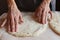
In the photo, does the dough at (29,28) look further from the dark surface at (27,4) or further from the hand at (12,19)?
the dark surface at (27,4)

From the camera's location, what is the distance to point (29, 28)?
2.89ft

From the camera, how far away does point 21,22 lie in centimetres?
92

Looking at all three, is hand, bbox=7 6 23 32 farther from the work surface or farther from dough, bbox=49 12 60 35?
dough, bbox=49 12 60 35

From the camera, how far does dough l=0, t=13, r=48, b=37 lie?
842 millimetres

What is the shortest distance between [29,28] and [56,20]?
0.18 metres

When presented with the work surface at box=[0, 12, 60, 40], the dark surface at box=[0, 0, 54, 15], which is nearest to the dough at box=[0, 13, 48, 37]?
the work surface at box=[0, 12, 60, 40]

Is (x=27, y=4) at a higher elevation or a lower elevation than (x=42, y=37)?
higher

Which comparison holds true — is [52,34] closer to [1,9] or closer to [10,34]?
[10,34]

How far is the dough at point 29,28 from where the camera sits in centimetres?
84

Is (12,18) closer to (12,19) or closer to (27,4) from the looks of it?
(12,19)

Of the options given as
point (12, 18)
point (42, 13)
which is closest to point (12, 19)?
point (12, 18)

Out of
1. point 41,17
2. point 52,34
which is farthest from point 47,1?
point 52,34

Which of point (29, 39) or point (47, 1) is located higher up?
point (47, 1)

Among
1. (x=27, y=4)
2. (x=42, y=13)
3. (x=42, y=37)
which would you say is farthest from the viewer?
(x=27, y=4)
